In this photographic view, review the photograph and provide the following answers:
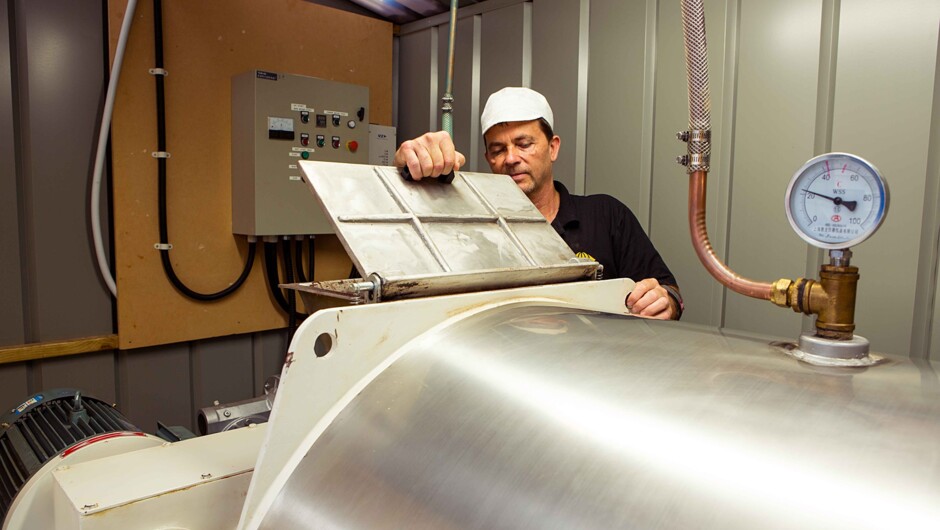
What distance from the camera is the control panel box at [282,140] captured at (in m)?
2.35

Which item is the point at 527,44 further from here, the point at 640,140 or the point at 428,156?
the point at 428,156

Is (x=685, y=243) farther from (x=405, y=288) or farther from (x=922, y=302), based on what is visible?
(x=405, y=288)

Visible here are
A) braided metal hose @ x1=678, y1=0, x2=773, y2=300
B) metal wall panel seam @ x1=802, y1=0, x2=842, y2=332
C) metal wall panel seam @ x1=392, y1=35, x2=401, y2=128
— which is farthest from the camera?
metal wall panel seam @ x1=392, y1=35, x2=401, y2=128

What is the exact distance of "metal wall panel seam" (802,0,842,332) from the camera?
67.6 inches

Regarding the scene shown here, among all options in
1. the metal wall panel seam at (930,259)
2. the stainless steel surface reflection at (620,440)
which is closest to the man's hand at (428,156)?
the stainless steel surface reflection at (620,440)

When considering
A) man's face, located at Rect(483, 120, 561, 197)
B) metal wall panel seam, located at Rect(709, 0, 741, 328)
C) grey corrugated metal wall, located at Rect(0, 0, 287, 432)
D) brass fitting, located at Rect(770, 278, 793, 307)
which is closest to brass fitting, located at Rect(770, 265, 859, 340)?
brass fitting, located at Rect(770, 278, 793, 307)

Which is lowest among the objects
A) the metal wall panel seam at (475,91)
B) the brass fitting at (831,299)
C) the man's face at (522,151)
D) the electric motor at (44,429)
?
the electric motor at (44,429)

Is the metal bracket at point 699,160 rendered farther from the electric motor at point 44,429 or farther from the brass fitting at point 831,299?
the electric motor at point 44,429

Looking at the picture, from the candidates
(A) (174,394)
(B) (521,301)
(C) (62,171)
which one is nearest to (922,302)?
(B) (521,301)

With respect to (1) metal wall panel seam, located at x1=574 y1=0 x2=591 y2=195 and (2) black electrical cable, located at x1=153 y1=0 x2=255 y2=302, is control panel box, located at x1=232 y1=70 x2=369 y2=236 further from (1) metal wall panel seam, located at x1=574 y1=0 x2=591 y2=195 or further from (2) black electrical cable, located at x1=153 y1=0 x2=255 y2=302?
(1) metal wall panel seam, located at x1=574 y1=0 x2=591 y2=195

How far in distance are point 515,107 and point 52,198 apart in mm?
1644

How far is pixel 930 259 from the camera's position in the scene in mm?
1614

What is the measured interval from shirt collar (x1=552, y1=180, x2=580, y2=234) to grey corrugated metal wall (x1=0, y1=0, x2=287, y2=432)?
65.9 inches

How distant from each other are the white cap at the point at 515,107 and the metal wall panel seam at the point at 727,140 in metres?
0.59
